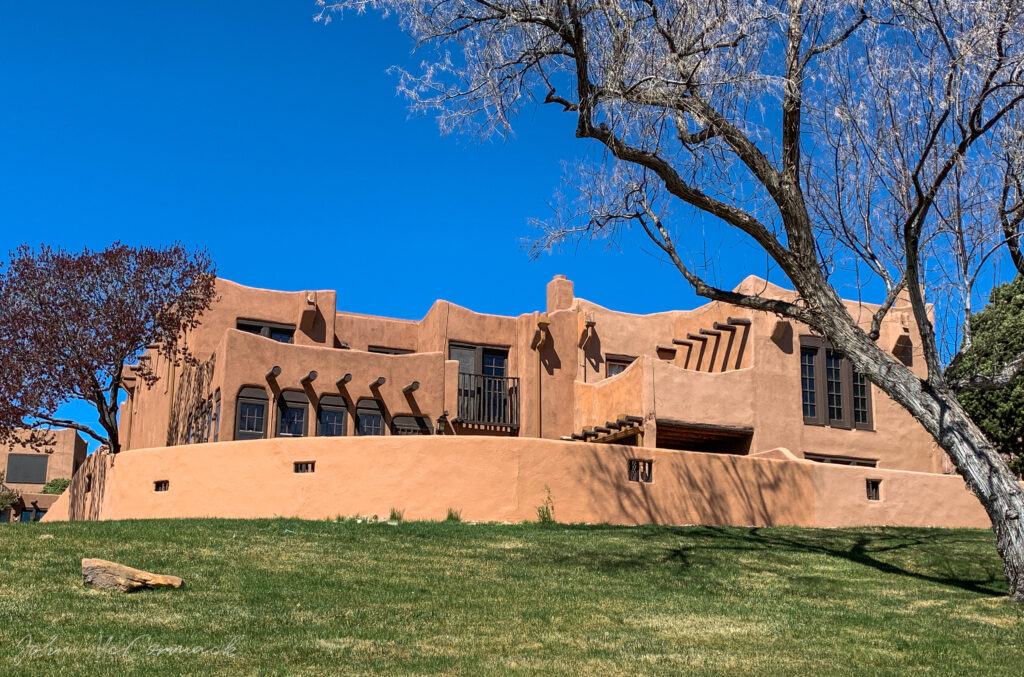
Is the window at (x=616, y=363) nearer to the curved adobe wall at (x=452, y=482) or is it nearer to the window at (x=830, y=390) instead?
the window at (x=830, y=390)

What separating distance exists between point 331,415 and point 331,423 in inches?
7.5

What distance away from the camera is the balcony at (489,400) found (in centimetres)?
2775

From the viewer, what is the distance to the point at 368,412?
25.8m

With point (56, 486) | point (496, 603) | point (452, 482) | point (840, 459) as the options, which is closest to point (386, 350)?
point (452, 482)

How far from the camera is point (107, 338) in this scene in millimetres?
25984

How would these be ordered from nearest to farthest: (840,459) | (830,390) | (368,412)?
(368,412)
(840,459)
(830,390)

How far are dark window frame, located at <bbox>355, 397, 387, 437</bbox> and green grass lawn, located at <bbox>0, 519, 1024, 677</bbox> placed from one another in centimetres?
727

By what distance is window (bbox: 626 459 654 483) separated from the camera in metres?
20.3

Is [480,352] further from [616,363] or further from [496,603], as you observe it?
[496,603]

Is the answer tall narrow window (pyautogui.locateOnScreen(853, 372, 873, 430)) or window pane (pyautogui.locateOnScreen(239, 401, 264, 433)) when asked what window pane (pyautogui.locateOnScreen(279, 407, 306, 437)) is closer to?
window pane (pyautogui.locateOnScreen(239, 401, 264, 433))

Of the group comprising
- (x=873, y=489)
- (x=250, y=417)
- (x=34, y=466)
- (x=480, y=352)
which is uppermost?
(x=480, y=352)

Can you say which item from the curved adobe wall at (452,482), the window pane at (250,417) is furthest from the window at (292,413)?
the curved adobe wall at (452,482)

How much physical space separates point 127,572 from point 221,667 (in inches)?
138

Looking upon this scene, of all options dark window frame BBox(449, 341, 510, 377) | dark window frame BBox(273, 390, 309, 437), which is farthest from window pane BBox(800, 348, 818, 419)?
dark window frame BBox(273, 390, 309, 437)
